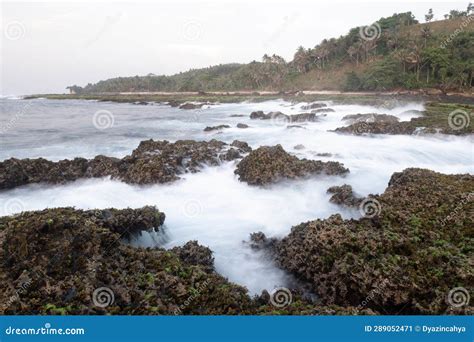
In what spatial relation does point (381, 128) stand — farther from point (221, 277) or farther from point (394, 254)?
point (221, 277)

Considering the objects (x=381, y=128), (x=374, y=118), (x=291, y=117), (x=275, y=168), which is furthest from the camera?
(x=291, y=117)

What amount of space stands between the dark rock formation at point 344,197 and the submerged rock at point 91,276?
18.8 feet

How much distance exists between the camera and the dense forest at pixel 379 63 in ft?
208

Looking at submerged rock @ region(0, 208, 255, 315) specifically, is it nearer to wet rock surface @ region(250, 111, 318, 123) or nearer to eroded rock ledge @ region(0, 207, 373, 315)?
eroded rock ledge @ region(0, 207, 373, 315)

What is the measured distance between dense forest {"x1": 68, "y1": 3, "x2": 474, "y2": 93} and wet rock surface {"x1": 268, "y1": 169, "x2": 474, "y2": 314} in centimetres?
5720

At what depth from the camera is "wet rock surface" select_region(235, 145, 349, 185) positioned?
14789mm

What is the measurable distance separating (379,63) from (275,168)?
222 feet

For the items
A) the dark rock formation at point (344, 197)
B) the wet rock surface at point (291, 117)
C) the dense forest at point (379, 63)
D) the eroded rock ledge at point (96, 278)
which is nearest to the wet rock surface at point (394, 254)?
the eroded rock ledge at point (96, 278)

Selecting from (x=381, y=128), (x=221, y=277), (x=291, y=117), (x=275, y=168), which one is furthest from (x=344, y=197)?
(x=291, y=117)

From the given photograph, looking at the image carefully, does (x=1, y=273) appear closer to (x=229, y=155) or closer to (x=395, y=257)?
(x=395, y=257)

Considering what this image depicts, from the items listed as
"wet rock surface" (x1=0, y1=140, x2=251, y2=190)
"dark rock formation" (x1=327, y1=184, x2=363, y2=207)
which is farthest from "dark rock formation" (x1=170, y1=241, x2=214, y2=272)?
"wet rock surface" (x1=0, y1=140, x2=251, y2=190)

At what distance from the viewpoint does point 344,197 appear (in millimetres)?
12195

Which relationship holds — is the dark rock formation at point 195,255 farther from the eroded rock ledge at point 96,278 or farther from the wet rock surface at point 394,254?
the wet rock surface at point 394,254

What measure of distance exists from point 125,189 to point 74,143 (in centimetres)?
1511
